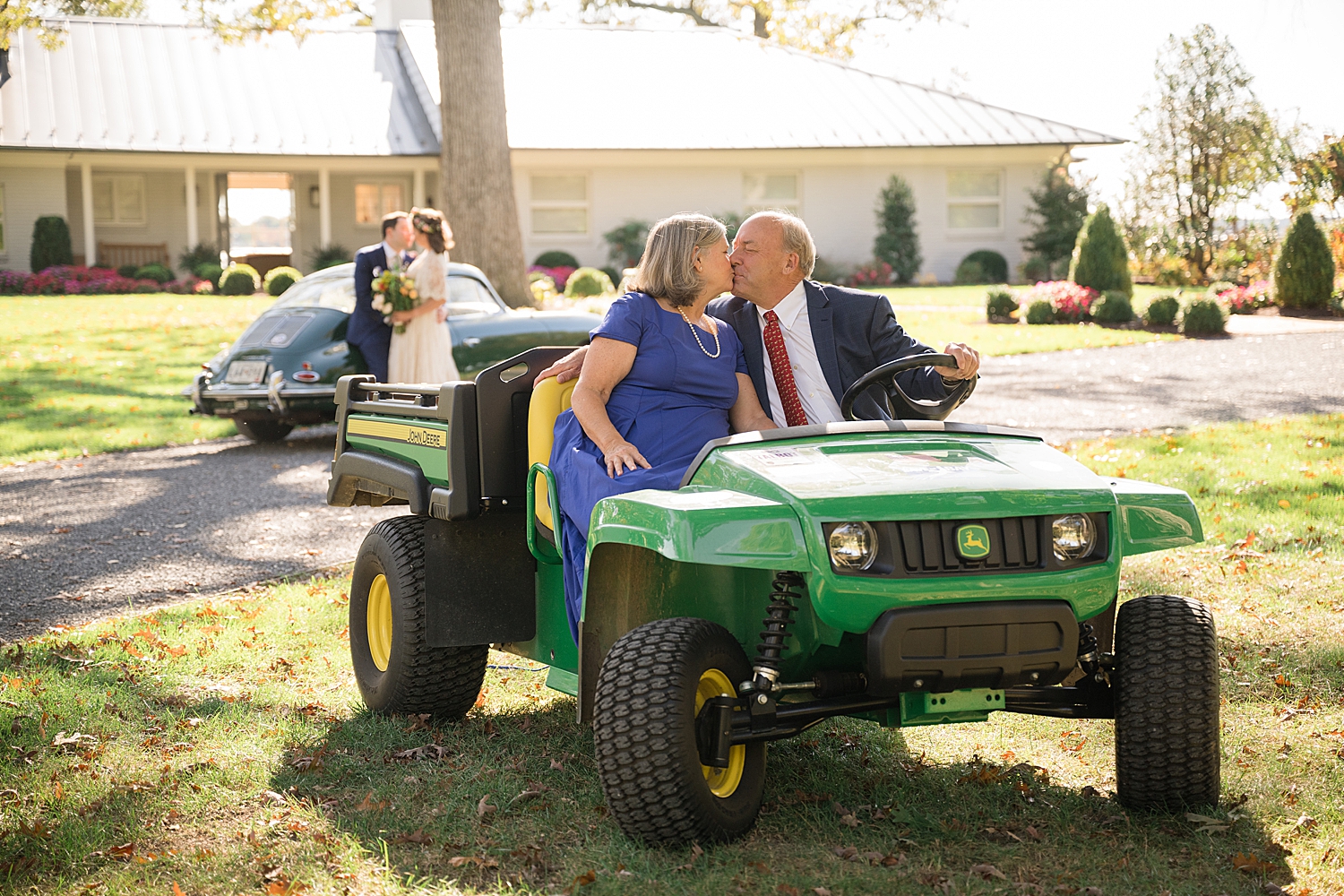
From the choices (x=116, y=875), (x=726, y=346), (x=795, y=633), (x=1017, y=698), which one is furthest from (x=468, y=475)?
(x=1017, y=698)

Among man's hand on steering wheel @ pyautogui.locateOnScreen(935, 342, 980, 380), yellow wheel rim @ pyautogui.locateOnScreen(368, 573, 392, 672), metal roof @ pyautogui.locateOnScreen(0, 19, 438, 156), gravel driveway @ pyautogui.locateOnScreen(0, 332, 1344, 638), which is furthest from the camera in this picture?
metal roof @ pyautogui.locateOnScreen(0, 19, 438, 156)

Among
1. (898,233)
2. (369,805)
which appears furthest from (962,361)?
(898,233)

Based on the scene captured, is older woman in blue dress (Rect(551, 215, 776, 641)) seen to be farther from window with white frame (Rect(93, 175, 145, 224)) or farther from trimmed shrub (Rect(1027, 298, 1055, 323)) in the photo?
window with white frame (Rect(93, 175, 145, 224))

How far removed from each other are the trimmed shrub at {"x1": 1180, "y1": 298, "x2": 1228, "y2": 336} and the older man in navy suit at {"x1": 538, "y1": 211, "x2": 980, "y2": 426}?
15.7 m

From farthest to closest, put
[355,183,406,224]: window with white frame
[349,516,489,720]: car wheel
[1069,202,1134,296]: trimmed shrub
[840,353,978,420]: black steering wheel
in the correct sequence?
[355,183,406,224]: window with white frame < [1069,202,1134,296]: trimmed shrub < [349,516,489,720]: car wheel < [840,353,978,420]: black steering wheel

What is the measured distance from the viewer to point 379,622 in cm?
499

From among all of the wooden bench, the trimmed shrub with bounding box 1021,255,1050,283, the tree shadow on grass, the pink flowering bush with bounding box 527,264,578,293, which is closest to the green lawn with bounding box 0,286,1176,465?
the trimmed shrub with bounding box 1021,255,1050,283

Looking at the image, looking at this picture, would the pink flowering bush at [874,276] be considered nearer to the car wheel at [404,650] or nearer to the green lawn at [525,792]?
the green lawn at [525,792]

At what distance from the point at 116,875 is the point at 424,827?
32.4 inches

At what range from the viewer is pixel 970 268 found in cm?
3023

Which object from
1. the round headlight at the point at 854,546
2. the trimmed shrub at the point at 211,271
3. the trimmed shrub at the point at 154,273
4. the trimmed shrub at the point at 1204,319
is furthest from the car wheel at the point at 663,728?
the trimmed shrub at the point at 154,273

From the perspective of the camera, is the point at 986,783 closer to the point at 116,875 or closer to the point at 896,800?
the point at 896,800

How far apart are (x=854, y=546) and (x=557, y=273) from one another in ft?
82.1

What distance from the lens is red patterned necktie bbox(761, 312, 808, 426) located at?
4.65m
